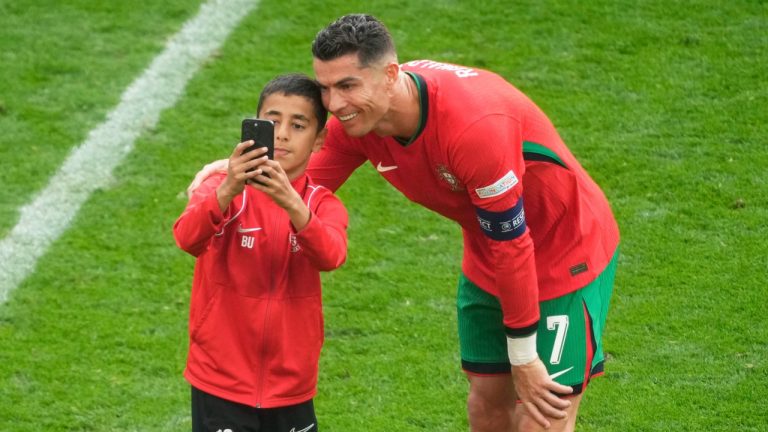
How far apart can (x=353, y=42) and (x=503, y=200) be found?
0.64 meters

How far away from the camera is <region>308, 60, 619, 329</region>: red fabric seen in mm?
4191

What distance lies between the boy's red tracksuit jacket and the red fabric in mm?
333

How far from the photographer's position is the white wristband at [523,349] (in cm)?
443

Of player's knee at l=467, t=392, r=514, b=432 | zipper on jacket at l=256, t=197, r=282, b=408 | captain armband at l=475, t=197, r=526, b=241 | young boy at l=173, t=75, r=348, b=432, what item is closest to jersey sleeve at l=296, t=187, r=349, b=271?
young boy at l=173, t=75, r=348, b=432

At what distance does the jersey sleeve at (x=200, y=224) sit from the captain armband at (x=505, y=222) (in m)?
0.78

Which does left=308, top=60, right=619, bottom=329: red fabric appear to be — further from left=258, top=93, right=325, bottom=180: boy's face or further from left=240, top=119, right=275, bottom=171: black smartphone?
left=240, top=119, right=275, bottom=171: black smartphone

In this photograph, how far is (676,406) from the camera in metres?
5.81

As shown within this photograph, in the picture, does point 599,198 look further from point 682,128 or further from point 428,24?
point 428,24

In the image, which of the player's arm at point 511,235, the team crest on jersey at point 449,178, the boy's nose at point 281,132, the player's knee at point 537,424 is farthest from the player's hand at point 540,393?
the boy's nose at point 281,132

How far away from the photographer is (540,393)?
447 centimetres

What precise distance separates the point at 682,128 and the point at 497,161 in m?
4.32

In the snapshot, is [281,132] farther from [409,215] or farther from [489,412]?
[409,215]

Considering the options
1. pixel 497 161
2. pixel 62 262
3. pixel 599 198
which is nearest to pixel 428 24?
pixel 62 262

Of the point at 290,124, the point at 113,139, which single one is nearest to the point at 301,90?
the point at 290,124
